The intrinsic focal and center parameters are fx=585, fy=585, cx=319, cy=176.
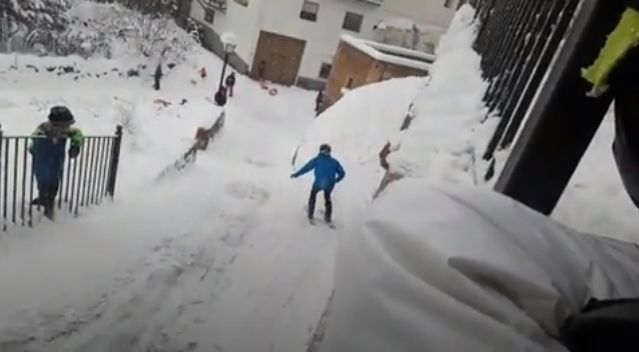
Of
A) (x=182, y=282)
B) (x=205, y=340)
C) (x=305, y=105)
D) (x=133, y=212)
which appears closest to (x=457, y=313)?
(x=205, y=340)

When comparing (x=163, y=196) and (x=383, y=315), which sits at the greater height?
(x=383, y=315)

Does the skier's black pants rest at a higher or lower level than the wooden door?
higher

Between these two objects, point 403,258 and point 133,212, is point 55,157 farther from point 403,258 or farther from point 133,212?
point 403,258

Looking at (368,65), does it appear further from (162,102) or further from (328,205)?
(328,205)

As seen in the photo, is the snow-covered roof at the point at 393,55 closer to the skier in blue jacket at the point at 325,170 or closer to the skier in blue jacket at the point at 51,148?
the skier in blue jacket at the point at 325,170

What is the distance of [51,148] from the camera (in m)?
3.39

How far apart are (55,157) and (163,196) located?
1.18m

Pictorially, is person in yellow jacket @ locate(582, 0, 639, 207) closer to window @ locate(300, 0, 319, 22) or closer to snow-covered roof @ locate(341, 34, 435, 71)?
snow-covered roof @ locate(341, 34, 435, 71)

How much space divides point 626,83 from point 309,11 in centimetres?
1150

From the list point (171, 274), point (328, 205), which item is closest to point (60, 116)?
point (171, 274)

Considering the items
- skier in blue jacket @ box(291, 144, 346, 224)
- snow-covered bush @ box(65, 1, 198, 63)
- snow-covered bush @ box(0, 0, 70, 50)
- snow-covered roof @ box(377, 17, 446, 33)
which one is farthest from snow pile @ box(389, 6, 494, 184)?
snow-covered roof @ box(377, 17, 446, 33)

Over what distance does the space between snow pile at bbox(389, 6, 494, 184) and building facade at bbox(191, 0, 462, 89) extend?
942cm

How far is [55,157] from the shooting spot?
3.45 meters

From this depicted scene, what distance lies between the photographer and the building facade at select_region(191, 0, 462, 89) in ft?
38.5
